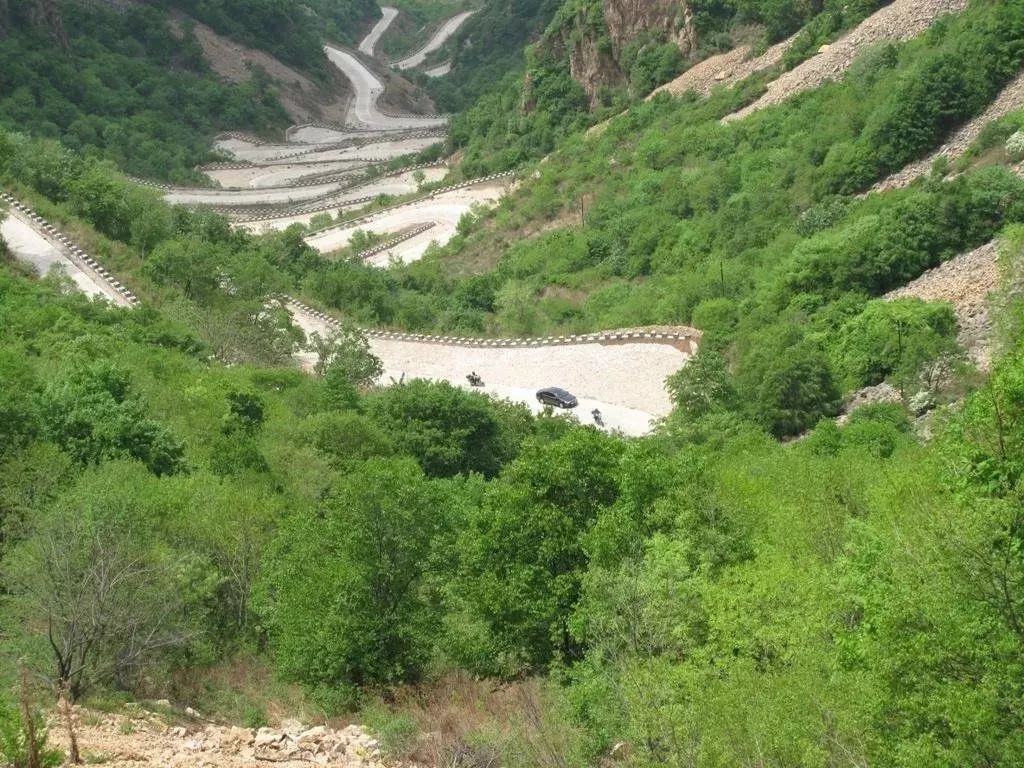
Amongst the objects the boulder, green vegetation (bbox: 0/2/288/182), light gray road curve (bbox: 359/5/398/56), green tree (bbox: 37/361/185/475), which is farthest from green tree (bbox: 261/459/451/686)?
light gray road curve (bbox: 359/5/398/56)

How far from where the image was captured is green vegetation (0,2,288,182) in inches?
4085

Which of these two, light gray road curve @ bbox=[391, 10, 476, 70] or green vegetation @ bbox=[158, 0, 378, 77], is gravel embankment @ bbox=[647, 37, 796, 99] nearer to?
green vegetation @ bbox=[158, 0, 378, 77]

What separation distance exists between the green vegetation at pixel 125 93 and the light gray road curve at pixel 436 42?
3906 centimetres

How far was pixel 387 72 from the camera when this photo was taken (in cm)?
15538

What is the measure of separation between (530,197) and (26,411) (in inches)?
2021

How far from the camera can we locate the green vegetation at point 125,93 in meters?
104

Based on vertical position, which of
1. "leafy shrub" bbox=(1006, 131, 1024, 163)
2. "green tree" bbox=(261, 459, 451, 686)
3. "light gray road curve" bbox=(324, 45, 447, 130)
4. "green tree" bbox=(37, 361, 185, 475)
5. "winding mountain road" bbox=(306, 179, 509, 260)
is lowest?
"green tree" bbox=(261, 459, 451, 686)

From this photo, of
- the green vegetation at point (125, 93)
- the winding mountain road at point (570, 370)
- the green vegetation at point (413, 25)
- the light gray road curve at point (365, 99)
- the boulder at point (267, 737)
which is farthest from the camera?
the green vegetation at point (413, 25)

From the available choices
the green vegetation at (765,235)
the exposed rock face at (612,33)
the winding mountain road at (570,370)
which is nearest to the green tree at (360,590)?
the green vegetation at (765,235)

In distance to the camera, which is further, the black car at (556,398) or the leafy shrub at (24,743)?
the black car at (556,398)

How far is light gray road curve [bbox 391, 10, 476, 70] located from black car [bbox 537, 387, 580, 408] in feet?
406

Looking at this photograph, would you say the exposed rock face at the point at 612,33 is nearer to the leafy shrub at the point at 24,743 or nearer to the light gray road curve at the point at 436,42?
the leafy shrub at the point at 24,743

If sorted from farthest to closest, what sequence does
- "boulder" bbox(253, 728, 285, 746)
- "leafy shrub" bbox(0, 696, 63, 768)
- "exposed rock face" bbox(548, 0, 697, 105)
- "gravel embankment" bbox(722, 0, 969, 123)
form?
1. "exposed rock face" bbox(548, 0, 697, 105)
2. "gravel embankment" bbox(722, 0, 969, 123)
3. "boulder" bbox(253, 728, 285, 746)
4. "leafy shrub" bbox(0, 696, 63, 768)

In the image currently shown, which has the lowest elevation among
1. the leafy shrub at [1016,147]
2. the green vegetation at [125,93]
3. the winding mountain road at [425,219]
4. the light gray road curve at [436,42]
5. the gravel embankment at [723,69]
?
the leafy shrub at [1016,147]
